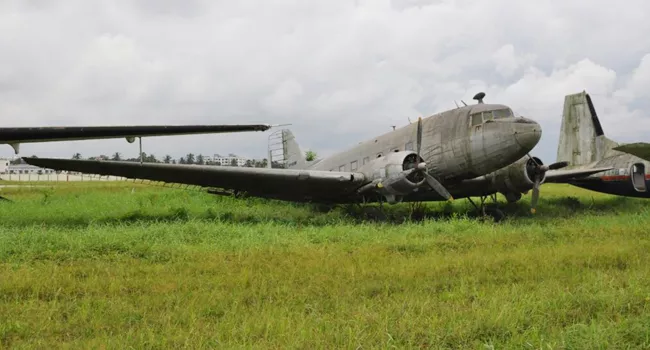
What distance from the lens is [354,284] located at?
6.60m

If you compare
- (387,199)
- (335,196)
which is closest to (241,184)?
(335,196)

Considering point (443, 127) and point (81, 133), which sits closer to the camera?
point (81, 133)

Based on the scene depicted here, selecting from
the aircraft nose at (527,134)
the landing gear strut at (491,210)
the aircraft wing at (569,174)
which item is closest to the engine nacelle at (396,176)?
the aircraft nose at (527,134)

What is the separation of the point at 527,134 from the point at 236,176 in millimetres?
8367

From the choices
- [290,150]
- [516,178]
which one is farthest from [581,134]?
[290,150]

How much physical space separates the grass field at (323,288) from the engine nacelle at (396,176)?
226cm

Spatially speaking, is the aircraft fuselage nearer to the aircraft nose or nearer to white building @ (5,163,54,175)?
the aircraft nose

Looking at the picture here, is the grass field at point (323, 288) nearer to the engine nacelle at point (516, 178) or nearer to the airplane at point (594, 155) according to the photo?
the engine nacelle at point (516, 178)

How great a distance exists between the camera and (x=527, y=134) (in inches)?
554

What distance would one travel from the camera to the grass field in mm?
4566

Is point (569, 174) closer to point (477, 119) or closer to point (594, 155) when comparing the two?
point (594, 155)

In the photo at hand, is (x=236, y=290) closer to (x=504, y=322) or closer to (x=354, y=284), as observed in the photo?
(x=354, y=284)

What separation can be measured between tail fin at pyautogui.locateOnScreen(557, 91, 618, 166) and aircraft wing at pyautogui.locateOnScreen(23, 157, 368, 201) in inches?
542

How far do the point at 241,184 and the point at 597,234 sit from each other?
9.78 metres
